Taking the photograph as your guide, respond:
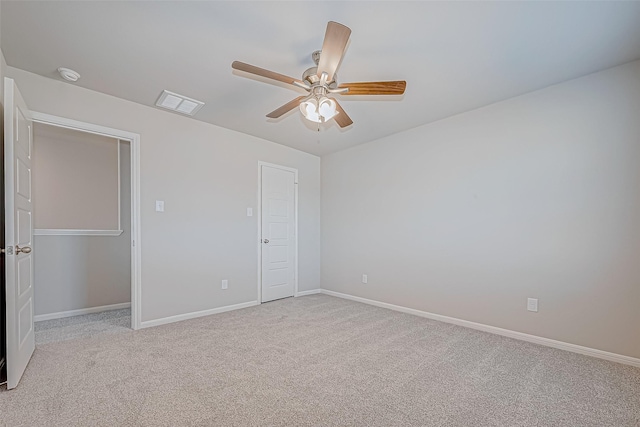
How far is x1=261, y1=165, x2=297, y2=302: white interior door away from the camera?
444cm

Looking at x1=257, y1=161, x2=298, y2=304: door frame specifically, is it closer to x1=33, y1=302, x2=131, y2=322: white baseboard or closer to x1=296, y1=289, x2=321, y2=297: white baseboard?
x1=296, y1=289, x2=321, y2=297: white baseboard

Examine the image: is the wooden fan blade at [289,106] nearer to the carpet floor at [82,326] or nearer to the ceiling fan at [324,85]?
the ceiling fan at [324,85]

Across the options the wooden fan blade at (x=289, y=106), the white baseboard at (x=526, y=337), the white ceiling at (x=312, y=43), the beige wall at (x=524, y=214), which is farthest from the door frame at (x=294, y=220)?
the wooden fan blade at (x=289, y=106)

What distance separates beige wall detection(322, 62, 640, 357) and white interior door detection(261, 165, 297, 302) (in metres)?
1.26

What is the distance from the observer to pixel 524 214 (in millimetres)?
2961

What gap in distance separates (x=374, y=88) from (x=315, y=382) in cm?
215

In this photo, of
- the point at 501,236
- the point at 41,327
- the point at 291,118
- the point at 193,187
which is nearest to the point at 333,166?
the point at 291,118

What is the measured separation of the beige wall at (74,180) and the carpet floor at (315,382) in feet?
5.89

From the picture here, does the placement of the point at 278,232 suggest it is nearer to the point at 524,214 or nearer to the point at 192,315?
the point at 192,315

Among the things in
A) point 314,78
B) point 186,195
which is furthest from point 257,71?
point 186,195

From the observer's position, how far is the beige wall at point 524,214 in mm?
2486

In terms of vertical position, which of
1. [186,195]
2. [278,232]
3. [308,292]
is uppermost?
[186,195]

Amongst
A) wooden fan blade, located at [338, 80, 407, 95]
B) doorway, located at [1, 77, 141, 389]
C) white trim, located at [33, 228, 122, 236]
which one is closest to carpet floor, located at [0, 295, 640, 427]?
doorway, located at [1, 77, 141, 389]

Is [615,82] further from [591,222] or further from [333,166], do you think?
[333,166]
